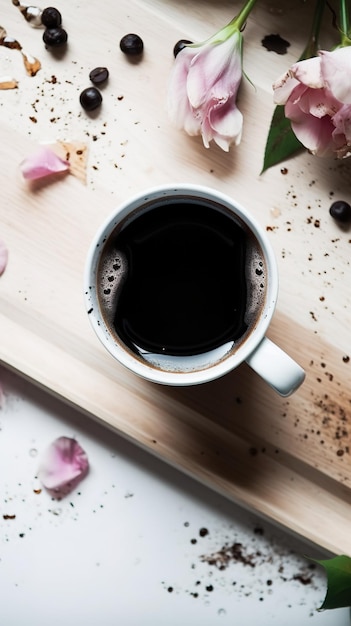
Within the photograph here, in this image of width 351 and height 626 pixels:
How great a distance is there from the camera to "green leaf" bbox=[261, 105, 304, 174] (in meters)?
0.89

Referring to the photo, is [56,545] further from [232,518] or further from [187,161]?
[187,161]

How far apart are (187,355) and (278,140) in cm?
29

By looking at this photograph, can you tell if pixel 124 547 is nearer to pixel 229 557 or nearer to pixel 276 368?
pixel 229 557

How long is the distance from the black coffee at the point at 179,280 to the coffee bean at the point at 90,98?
173 millimetres

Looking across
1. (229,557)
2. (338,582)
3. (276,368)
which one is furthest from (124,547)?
(276,368)

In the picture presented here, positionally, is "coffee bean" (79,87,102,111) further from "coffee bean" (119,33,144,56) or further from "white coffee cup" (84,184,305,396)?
"white coffee cup" (84,184,305,396)

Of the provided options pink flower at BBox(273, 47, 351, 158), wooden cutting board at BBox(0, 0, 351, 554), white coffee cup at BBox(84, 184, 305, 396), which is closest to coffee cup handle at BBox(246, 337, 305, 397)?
white coffee cup at BBox(84, 184, 305, 396)

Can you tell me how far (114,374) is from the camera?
89cm

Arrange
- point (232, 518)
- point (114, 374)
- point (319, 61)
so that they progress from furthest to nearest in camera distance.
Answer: point (232, 518), point (114, 374), point (319, 61)

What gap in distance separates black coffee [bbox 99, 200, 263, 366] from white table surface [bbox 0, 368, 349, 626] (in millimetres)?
228

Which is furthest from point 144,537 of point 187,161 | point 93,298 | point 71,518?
point 187,161

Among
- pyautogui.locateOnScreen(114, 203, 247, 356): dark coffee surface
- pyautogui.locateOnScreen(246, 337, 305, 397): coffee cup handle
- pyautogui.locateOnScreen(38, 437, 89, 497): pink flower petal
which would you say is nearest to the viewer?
pyautogui.locateOnScreen(246, 337, 305, 397): coffee cup handle

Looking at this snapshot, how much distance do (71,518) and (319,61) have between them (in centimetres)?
67

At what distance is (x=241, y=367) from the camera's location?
0.89 meters
